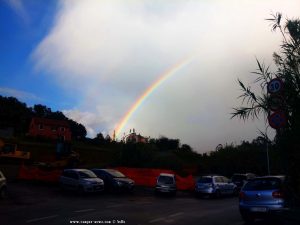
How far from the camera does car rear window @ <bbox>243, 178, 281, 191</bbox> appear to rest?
12969mm

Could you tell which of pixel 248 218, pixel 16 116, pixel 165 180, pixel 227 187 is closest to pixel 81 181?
pixel 165 180

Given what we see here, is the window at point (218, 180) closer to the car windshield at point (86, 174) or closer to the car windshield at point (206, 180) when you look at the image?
the car windshield at point (206, 180)

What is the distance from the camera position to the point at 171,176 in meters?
30.4

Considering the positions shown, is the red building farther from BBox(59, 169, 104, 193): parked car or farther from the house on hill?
BBox(59, 169, 104, 193): parked car

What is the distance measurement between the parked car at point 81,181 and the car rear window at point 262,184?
14.4 metres

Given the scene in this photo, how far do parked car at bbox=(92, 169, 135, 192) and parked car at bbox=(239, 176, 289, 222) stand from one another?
1512 cm

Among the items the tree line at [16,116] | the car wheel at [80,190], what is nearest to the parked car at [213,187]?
the car wheel at [80,190]

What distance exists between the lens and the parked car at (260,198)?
12.7 m

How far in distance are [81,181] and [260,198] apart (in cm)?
1556

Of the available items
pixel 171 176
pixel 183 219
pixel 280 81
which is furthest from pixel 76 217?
pixel 171 176

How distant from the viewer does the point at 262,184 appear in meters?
13.4

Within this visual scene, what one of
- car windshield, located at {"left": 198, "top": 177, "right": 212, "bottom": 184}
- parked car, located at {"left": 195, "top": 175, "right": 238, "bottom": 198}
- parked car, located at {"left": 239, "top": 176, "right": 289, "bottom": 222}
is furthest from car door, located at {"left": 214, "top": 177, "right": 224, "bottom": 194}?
parked car, located at {"left": 239, "top": 176, "right": 289, "bottom": 222}

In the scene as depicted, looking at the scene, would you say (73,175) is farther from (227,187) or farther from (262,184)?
(262,184)

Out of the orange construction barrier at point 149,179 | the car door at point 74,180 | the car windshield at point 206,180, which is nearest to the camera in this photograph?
the car door at point 74,180
